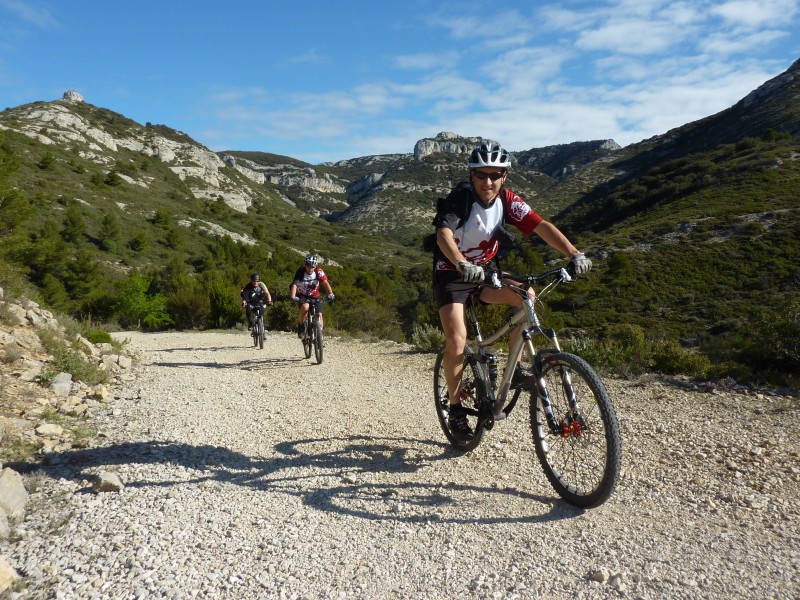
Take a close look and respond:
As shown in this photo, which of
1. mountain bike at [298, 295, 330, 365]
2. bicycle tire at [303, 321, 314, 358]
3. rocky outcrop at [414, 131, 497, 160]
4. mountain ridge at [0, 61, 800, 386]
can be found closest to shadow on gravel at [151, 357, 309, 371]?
bicycle tire at [303, 321, 314, 358]

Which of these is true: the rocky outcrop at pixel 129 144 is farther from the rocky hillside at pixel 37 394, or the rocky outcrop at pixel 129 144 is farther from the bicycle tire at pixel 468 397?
the bicycle tire at pixel 468 397

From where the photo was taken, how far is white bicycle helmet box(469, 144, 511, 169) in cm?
346

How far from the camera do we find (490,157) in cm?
349

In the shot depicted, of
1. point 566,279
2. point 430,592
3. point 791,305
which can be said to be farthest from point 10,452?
point 791,305

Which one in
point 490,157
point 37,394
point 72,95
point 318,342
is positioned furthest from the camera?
point 72,95

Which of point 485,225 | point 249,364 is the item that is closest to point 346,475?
point 485,225

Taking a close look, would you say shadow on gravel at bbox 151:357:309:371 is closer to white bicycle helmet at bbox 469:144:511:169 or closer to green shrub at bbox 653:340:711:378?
green shrub at bbox 653:340:711:378

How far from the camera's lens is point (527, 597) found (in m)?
2.09

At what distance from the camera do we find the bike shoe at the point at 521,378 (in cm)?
322

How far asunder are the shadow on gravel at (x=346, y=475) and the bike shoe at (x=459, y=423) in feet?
0.78

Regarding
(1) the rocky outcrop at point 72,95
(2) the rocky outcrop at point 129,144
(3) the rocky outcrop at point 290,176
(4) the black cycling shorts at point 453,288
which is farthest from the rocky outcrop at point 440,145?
(4) the black cycling shorts at point 453,288

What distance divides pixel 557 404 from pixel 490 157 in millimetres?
1867

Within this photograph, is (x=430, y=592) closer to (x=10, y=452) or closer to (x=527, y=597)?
(x=527, y=597)

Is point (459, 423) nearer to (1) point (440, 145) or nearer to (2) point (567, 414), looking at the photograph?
(2) point (567, 414)
